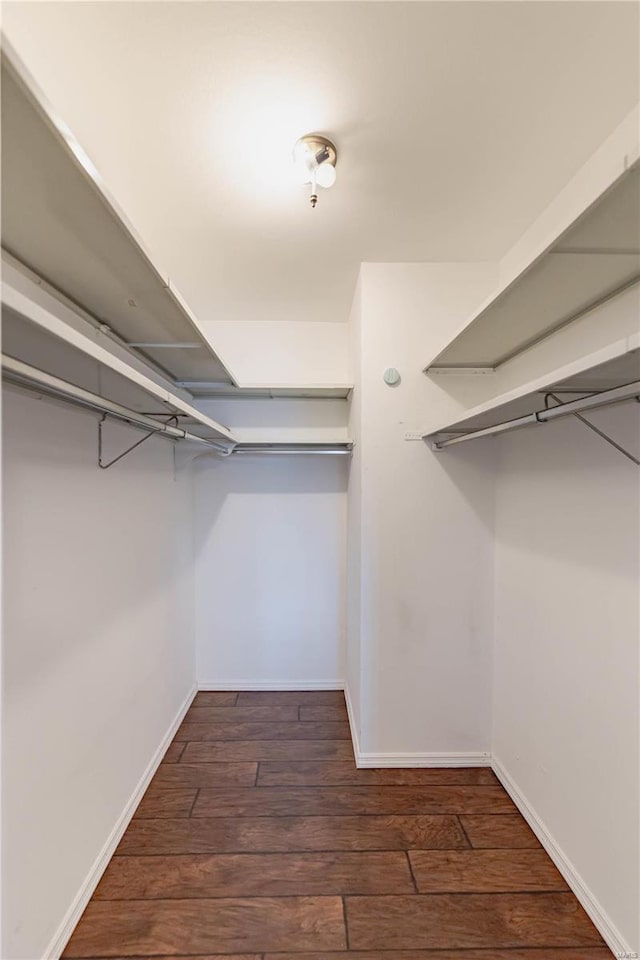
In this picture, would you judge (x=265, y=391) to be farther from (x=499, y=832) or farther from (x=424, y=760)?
(x=499, y=832)

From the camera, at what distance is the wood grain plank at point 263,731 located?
226 centimetres

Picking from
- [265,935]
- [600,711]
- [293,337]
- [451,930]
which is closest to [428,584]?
[600,711]

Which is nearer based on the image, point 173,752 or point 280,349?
point 173,752

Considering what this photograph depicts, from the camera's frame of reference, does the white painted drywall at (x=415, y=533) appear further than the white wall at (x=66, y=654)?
Yes

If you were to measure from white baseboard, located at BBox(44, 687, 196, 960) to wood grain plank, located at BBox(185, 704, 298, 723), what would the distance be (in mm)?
312

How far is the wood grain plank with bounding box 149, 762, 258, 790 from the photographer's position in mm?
1921

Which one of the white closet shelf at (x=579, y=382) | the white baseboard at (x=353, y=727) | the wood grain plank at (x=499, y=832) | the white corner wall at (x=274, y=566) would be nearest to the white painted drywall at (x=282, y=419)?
the white corner wall at (x=274, y=566)

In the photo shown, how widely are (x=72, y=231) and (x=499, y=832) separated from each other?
2.67 meters

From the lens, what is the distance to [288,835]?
164cm

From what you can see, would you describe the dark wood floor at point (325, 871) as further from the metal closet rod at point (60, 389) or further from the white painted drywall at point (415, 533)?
the metal closet rod at point (60, 389)

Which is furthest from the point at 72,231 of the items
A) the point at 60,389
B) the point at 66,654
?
the point at 66,654

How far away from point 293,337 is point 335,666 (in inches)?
92.7

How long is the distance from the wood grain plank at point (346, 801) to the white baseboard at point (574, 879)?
73 millimetres

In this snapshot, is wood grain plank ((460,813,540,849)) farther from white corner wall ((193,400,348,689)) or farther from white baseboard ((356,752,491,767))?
white corner wall ((193,400,348,689))
